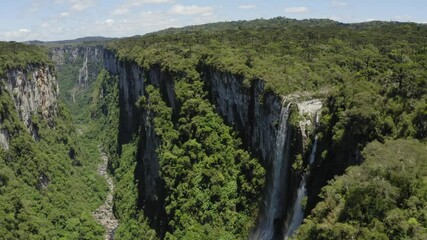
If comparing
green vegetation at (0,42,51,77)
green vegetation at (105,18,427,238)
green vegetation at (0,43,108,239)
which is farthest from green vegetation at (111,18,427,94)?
green vegetation at (0,43,108,239)

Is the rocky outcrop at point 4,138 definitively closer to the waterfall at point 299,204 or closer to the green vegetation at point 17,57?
the green vegetation at point 17,57

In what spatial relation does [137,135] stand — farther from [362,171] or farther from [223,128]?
[362,171]

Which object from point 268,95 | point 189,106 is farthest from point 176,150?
point 268,95

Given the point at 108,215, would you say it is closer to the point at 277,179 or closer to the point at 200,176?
the point at 200,176

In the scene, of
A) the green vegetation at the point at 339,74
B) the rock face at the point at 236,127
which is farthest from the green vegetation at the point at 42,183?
the green vegetation at the point at 339,74

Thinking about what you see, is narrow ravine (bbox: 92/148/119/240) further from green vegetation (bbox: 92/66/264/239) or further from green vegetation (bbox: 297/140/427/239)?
green vegetation (bbox: 297/140/427/239)

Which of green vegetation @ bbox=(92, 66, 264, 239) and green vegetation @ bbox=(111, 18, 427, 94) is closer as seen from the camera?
green vegetation @ bbox=(111, 18, 427, 94)

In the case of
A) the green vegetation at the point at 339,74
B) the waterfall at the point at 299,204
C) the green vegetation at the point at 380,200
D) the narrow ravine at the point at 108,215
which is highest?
the green vegetation at the point at 339,74
